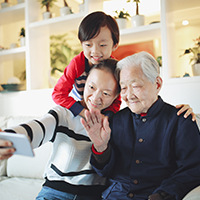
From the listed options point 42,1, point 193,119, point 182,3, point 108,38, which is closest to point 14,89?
point 42,1

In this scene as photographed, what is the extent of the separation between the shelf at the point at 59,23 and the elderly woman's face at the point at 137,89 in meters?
1.48

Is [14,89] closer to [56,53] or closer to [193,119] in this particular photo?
[56,53]

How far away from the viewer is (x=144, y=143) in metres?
1.28

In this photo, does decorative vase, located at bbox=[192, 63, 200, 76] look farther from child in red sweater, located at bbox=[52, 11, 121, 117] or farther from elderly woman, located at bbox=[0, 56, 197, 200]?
elderly woman, located at bbox=[0, 56, 197, 200]

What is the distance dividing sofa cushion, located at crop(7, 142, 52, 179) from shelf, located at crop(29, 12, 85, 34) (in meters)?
1.35

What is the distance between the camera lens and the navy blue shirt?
116 centimetres

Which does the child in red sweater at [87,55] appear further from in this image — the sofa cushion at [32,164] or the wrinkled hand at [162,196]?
the sofa cushion at [32,164]

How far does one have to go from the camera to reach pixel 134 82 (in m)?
1.27

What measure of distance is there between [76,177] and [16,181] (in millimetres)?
953

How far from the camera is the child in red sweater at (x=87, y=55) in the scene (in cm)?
146

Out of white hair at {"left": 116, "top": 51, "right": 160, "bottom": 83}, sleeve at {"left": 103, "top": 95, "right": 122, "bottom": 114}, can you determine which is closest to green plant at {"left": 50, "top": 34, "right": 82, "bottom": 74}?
sleeve at {"left": 103, "top": 95, "right": 122, "bottom": 114}

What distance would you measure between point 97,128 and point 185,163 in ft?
1.49

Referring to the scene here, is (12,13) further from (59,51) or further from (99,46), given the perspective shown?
(99,46)

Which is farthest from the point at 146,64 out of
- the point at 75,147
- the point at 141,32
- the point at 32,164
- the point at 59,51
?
the point at 59,51
